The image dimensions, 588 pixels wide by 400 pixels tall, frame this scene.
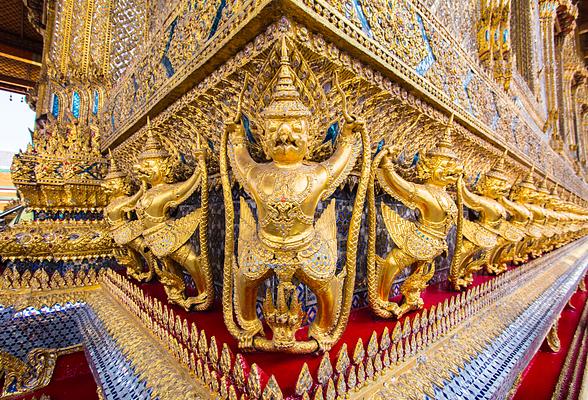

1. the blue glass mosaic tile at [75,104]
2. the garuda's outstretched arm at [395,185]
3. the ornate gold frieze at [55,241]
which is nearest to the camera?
the garuda's outstretched arm at [395,185]

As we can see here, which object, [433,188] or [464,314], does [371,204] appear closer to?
[433,188]

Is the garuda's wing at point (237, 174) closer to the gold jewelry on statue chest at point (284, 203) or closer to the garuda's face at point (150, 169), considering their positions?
the gold jewelry on statue chest at point (284, 203)

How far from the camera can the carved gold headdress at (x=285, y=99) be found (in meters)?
0.43

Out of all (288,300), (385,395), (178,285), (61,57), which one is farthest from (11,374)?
(61,57)

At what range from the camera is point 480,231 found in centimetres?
96

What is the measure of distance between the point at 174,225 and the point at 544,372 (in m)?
1.51

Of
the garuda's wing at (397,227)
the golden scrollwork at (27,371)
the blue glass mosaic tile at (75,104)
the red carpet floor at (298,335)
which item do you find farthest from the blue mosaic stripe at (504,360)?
the blue glass mosaic tile at (75,104)

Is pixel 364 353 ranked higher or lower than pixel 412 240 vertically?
lower

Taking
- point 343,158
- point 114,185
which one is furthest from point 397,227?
point 114,185

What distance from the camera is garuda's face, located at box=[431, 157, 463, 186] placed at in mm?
683

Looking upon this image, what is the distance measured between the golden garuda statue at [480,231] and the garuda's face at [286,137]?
679 mm

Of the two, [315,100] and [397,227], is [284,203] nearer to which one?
[315,100]

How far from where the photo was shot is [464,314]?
0.71 metres

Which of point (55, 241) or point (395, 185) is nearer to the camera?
point (395, 185)
